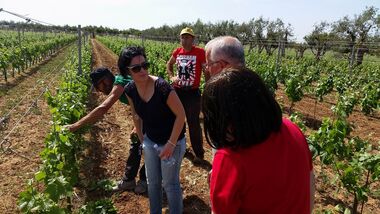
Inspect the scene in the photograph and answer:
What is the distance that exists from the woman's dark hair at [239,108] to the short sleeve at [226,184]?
2.7 inches

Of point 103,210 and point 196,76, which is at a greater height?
point 196,76

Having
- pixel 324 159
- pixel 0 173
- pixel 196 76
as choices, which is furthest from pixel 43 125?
pixel 324 159

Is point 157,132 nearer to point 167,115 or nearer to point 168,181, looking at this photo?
point 167,115

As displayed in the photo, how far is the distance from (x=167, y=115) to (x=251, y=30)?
1913 inches

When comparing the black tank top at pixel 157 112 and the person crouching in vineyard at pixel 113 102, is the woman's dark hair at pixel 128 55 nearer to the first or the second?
the black tank top at pixel 157 112

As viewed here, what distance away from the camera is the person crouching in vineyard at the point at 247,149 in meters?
1.36

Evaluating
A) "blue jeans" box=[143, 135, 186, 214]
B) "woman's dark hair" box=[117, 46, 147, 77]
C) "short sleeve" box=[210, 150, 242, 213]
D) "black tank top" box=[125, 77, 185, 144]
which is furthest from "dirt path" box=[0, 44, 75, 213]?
"short sleeve" box=[210, 150, 242, 213]

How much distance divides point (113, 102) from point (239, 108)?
2.48m

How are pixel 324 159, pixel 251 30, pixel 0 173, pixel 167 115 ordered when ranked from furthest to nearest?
pixel 251 30 → pixel 0 173 → pixel 324 159 → pixel 167 115

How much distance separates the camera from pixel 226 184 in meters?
1.36

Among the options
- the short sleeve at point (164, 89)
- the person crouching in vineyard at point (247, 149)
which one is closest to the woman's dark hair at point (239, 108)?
the person crouching in vineyard at point (247, 149)

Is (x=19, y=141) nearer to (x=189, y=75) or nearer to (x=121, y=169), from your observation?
(x=121, y=169)

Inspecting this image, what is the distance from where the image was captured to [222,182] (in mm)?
1368

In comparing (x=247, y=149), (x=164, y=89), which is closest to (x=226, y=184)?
(x=247, y=149)
